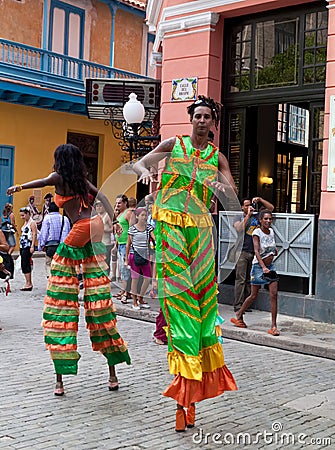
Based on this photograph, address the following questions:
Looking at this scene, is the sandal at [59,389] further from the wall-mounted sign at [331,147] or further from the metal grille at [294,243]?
the wall-mounted sign at [331,147]

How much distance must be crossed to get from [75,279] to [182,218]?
125 centimetres

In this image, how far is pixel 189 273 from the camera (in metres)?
4.45

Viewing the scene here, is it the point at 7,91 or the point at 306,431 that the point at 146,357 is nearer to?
the point at 306,431

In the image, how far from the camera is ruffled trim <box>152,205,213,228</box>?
4.45m

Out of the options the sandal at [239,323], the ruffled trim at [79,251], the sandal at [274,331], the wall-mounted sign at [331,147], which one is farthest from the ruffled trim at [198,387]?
the wall-mounted sign at [331,147]

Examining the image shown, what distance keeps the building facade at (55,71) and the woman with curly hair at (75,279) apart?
526 inches

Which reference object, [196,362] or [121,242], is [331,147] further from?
[196,362]

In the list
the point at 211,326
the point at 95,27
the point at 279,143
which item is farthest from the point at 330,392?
the point at 95,27

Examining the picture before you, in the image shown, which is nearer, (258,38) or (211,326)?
(211,326)

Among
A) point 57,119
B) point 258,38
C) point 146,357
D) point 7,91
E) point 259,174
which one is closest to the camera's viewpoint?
point 146,357

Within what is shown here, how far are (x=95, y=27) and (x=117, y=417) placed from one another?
61.4 feet

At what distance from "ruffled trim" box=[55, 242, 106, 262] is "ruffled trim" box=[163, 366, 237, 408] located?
4.51 ft

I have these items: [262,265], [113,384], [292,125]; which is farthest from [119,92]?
[113,384]

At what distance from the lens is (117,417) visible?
463 cm
